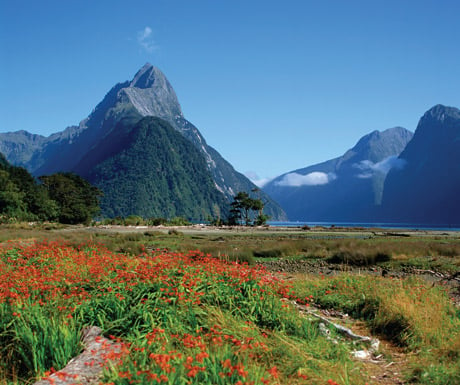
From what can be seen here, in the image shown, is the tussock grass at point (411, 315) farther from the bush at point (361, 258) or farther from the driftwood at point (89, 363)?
the bush at point (361, 258)

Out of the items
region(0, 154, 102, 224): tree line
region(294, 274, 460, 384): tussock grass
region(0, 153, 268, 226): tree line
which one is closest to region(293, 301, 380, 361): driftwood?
region(294, 274, 460, 384): tussock grass

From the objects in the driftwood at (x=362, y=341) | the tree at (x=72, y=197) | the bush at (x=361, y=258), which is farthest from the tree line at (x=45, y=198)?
the driftwood at (x=362, y=341)

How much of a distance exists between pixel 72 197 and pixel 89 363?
296 feet

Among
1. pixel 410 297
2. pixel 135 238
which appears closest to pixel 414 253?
pixel 410 297

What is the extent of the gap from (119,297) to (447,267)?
1621cm

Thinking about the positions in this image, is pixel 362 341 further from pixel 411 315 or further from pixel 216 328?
pixel 216 328

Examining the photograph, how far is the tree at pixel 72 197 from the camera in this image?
80312mm

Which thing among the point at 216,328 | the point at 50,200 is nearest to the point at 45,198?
the point at 50,200

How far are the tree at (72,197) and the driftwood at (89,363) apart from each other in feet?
257

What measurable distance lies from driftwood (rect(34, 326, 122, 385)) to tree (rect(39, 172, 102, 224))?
78451 millimetres

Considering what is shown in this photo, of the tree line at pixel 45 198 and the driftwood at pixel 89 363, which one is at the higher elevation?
the tree line at pixel 45 198

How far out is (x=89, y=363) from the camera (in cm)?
518

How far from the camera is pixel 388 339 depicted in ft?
26.3

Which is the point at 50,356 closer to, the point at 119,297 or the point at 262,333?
the point at 119,297
